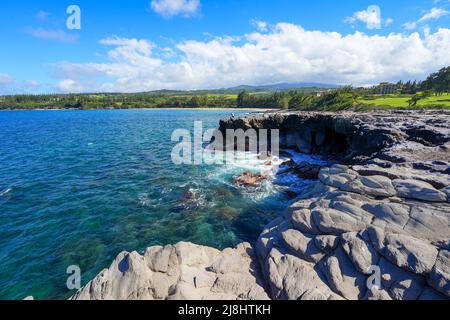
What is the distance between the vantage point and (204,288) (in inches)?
439

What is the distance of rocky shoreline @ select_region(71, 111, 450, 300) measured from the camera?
33.2ft

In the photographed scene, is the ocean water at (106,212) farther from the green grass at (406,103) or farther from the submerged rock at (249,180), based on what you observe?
the green grass at (406,103)

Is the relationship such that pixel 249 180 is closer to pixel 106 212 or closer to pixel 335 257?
pixel 106 212

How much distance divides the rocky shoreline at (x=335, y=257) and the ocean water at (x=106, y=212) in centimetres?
538

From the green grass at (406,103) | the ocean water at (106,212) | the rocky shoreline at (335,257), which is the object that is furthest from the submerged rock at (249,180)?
the green grass at (406,103)

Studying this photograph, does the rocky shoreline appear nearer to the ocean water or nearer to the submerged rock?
the ocean water

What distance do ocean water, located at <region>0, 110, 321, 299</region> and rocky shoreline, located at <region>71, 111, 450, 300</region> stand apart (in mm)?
5380

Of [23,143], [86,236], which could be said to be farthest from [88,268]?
[23,143]

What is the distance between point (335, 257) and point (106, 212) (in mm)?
20981

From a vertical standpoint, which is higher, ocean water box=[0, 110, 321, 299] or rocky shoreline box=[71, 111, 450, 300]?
rocky shoreline box=[71, 111, 450, 300]

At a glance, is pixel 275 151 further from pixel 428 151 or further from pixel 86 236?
pixel 86 236

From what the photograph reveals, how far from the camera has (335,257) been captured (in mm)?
11523

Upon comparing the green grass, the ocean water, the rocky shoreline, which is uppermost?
the green grass

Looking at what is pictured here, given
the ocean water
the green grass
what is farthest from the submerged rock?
the green grass
